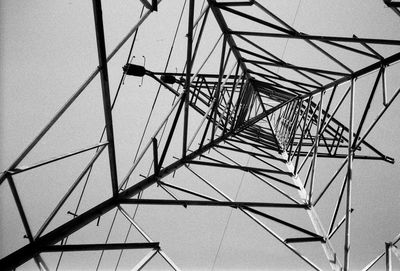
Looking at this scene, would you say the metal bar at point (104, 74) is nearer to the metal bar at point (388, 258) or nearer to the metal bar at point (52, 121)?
the metal bar at point (52, 121)

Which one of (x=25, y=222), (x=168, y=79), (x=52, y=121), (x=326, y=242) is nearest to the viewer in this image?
(x=25, y=222)

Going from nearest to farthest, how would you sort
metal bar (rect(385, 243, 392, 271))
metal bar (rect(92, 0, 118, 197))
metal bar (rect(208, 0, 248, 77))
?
metal bar (rect(92, 0, 118, 197)), metal bar (rect(385, 243, 392, 271)), metal bar (rect(208, 0, 248, 77))

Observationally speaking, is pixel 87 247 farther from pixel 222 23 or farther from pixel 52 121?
pixel 222 23

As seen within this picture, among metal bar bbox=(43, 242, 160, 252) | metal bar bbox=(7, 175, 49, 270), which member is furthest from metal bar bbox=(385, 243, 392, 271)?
metal bar bbox=(7, 175, 49, 270)

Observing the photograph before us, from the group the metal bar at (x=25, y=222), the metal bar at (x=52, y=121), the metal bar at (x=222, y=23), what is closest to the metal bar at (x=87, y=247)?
the metal bar at (x=25, y=222)

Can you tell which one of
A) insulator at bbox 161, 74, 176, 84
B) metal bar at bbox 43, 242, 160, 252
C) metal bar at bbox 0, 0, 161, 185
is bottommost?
metal bar at bbox 43, 242, 160, 252

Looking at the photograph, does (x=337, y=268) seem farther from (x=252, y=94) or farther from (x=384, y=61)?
(x=252, y=94)

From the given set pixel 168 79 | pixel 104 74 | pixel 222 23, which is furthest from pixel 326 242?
pixel 222 23

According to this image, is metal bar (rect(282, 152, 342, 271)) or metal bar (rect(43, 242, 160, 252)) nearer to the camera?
metal bar (rect(43, 242, 160, 252))

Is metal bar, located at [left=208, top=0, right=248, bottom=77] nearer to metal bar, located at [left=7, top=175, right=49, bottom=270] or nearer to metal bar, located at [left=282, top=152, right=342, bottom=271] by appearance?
metal bar, located at [left=282, top=152, right=342, bottom=271]

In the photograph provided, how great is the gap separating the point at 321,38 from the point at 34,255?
15.3 feet

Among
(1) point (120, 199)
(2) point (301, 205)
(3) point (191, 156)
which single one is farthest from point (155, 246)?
(2) point (301, 205)

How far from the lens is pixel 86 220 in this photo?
314cm

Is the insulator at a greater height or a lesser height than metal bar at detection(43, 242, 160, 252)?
greater
